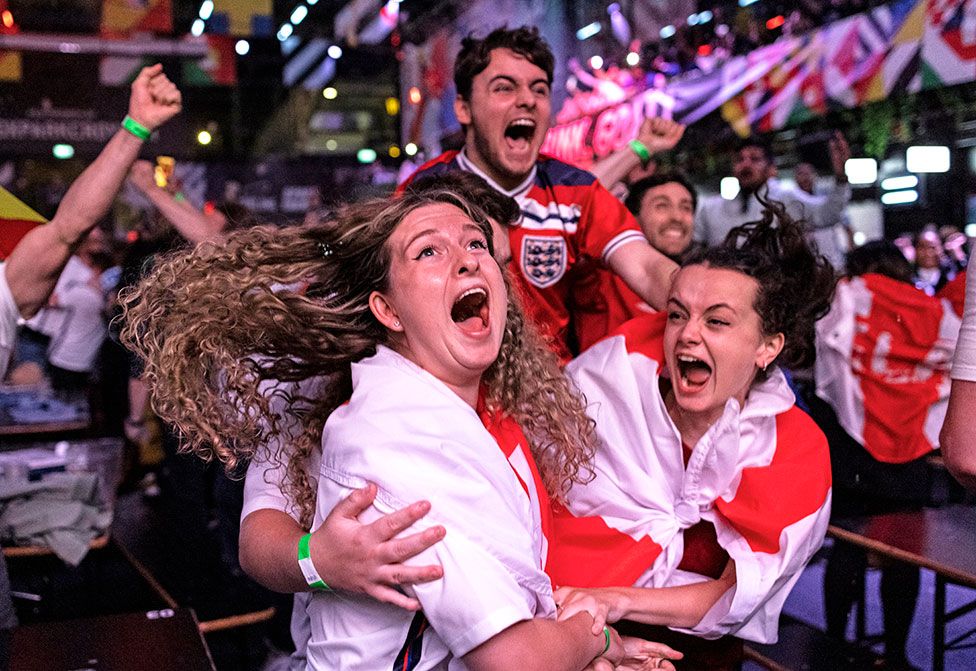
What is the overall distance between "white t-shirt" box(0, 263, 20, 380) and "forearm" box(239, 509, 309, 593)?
91 centimetres

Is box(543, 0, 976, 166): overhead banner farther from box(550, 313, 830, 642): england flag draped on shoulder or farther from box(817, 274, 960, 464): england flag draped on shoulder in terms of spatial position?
box(550, 313, 830, 642): england flag draped on shoulder

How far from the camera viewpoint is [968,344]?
Answer: 1548 mm

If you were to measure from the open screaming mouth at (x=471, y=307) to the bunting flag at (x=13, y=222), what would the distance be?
1.33 meters

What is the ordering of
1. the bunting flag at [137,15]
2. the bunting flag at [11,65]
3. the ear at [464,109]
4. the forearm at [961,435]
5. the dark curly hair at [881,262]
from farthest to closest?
the bunting flag at [11,65] < the bunting flag at [137,15] < the dark curly hair at [881,262] < the ear at [464,109] < the forearm at [961,435]

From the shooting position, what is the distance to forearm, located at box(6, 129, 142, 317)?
238 cm

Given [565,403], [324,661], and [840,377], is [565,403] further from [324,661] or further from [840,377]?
[840,377]

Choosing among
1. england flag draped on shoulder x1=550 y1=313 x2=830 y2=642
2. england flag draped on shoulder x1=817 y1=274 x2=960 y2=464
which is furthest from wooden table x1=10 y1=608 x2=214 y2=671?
england flag draped on shoulder x1=817 y1=274 x2=960 y2=464

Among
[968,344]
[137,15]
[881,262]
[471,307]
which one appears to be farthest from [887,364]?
[137,15]

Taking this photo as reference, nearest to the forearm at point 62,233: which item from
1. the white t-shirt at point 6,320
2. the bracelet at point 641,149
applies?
the white t-shirt at point 6,320

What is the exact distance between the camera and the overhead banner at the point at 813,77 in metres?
5.23

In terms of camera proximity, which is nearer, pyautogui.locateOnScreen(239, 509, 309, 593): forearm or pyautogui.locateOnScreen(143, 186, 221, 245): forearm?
Answer: pyautogui.locateOnScreen(239, 509, 309, 593): forearm

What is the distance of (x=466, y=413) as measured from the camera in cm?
155

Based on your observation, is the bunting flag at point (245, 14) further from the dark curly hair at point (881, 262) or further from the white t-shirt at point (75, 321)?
the dark curly hair at point (881, 262)

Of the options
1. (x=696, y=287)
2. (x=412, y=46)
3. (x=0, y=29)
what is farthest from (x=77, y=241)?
(x=412, y=46)
